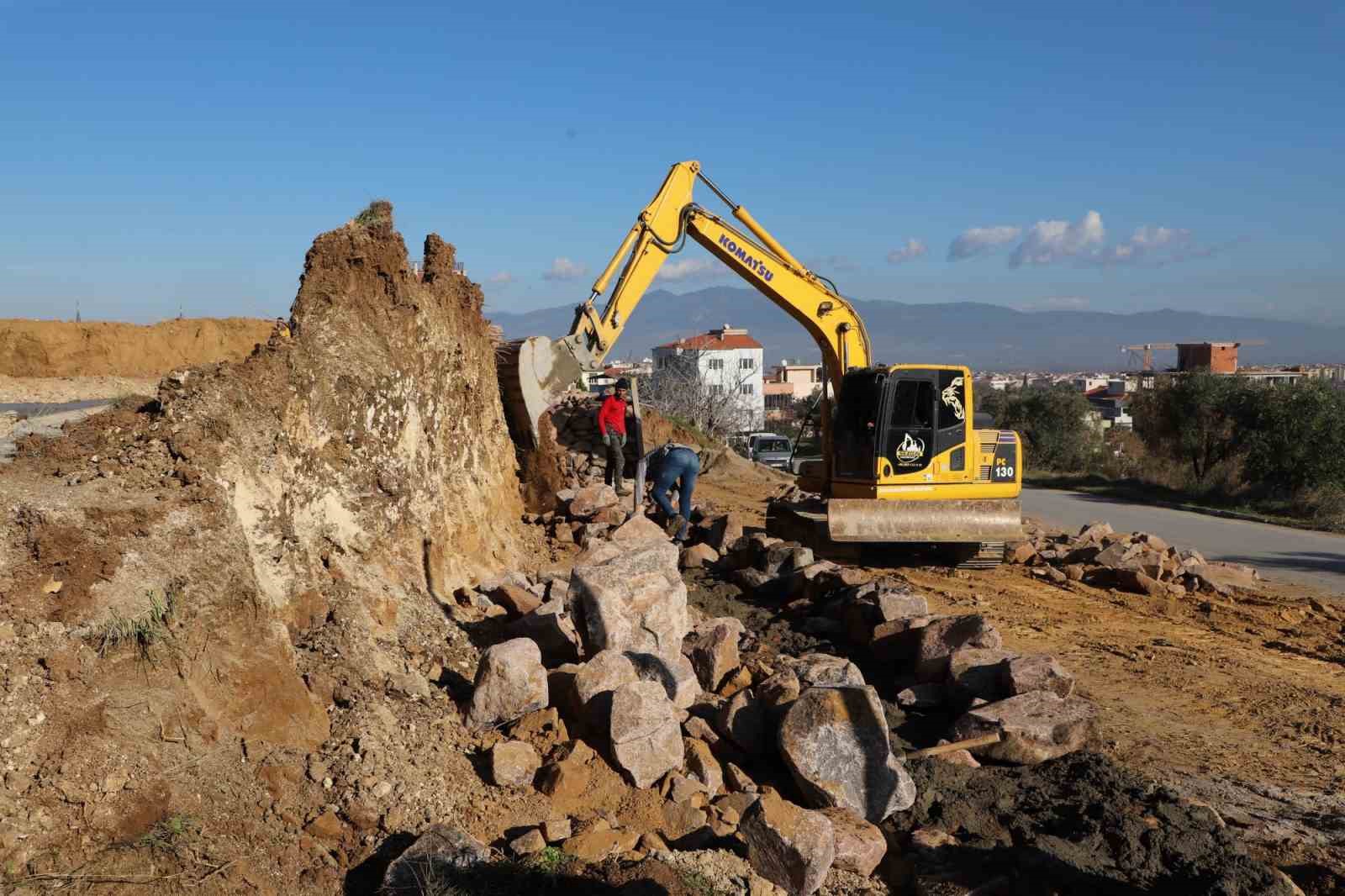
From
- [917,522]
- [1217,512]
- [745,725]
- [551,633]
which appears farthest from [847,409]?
[1217,512]

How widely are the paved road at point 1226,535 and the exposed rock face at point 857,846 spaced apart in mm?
10992

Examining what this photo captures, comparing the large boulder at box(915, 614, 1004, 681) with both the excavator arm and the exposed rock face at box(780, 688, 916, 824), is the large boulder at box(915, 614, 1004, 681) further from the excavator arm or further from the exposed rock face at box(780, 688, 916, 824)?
the excavator arm

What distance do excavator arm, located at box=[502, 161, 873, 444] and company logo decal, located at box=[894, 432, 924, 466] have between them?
1.75 meters

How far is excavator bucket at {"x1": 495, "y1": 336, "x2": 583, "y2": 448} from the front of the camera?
12703 mm

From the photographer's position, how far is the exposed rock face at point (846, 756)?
576 centimetres

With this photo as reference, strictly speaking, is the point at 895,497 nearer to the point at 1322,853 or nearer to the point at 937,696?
the point at 937,696

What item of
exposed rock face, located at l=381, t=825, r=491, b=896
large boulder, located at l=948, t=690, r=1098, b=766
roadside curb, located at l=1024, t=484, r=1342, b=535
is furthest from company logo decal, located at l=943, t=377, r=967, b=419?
roadside curb, located at l=1024, t=484, r=1342, b=535

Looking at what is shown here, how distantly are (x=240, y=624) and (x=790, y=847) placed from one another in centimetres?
311

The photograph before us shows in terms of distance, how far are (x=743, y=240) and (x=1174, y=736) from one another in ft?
26.9

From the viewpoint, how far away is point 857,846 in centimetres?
528

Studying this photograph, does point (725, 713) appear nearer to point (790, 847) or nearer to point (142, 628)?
point (790, 847)

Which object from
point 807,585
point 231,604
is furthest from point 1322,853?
point 231,604

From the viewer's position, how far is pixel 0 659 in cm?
453

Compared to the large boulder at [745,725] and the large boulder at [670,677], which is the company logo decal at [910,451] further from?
the large boulder at [745,725]
